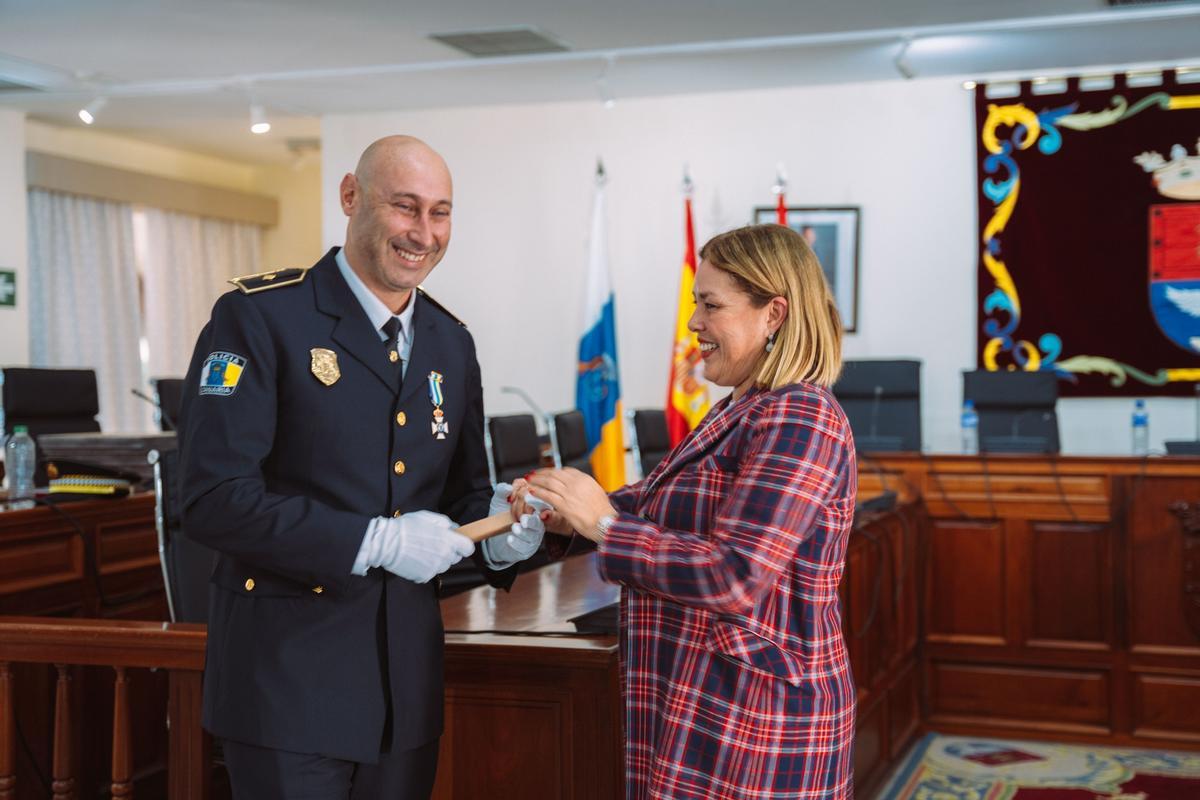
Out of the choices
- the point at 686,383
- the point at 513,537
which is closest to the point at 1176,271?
the point at 686,383

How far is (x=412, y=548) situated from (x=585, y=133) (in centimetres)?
615

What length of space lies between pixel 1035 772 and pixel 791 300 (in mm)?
3285

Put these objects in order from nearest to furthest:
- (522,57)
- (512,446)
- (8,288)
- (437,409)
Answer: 1. (437,409)
2. (512,446)
3. (522,57)
4. (8,288)

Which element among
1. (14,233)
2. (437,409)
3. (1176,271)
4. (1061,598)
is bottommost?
(1061,598)

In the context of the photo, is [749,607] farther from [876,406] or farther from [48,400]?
[48,400]

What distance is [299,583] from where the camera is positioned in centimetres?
160

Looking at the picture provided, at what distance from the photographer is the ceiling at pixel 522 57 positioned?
5.52 metres

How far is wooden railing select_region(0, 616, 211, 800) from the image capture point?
2.11 m

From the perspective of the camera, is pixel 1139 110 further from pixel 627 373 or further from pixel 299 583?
pixel 299 583

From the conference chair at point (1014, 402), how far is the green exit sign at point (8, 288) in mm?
5684

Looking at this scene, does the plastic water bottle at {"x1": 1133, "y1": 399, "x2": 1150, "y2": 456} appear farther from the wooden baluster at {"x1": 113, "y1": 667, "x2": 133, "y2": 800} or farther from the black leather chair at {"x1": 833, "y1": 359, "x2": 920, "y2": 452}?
the wooden baluster at {"x1": 113, "y1": 667, "x2": 133, "y2": 800}

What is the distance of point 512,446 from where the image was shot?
4.32m

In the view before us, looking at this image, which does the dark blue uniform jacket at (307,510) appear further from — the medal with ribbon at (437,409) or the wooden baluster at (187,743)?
the wooden baluster at (187,743)

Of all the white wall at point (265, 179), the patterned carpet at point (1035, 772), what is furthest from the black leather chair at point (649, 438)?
the white wall at point (265, 179)
